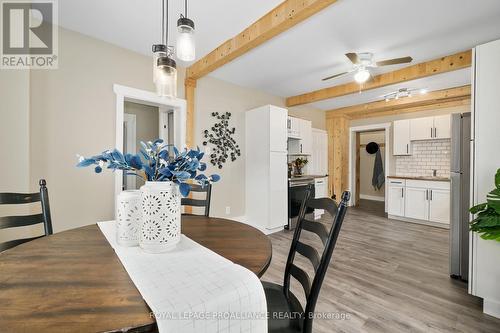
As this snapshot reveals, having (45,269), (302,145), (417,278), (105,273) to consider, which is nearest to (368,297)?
(417,278)

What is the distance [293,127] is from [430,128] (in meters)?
2.86

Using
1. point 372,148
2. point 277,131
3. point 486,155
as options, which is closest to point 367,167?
point 372,148

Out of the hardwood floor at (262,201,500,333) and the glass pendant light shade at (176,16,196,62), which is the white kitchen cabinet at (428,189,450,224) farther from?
the glass pendant light shade at (176,16,196,62)

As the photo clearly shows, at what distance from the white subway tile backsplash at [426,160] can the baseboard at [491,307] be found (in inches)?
148

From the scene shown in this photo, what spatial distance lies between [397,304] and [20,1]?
4.15 meters

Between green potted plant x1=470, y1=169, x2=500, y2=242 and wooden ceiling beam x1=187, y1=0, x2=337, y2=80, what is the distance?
1850 mm

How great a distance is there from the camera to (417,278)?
7.60 feet

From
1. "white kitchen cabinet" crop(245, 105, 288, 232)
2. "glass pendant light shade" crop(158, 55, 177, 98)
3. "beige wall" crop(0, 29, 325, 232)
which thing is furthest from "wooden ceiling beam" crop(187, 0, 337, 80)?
"white kitchen cabinet" crop(245, 105, 288, 232)

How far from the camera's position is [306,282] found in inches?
43.3

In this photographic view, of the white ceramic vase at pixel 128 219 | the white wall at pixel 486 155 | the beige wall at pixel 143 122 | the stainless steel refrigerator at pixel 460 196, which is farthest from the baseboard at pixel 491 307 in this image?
the beige wall at pixel 143 122

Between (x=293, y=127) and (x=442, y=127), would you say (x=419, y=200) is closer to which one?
(x=442, y=127)

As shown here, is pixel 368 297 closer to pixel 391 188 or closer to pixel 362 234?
pixel 362 234

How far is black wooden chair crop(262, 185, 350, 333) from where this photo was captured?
3.09ft

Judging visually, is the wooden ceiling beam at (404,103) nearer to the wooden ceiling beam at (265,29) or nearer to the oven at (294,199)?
the oven at (294,199)
